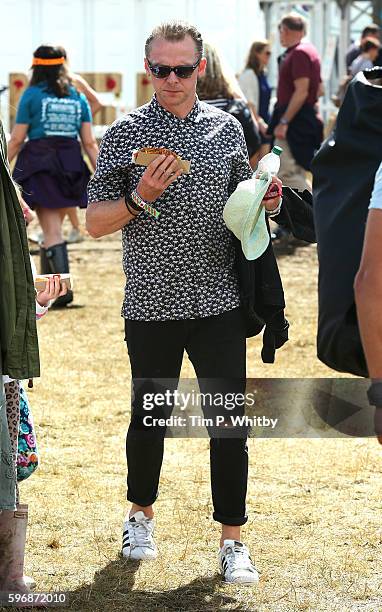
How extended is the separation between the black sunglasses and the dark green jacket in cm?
60

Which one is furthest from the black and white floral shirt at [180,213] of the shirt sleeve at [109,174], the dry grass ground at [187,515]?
the dry grass ground at [187,515]

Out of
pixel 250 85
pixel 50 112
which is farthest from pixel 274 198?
pixel 250 85

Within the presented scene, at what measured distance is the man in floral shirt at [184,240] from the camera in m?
3.82

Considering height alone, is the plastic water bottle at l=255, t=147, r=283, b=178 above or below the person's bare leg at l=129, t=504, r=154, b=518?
above

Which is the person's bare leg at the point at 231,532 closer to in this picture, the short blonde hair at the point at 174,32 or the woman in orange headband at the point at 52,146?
the short blonde hair at the point at 174,32

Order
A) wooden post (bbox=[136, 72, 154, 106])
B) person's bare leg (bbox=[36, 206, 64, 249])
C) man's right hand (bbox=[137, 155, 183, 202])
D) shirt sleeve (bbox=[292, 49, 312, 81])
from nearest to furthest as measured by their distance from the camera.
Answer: man's right hand (bbox=[137, 155, 183, 202]), person's bare leg (bbox=[36, 206, 64, 249]), shirt sleeve (bbox=[292, 49, 312, 81]), wooden post (bbox=[136, 72, 154, 106])

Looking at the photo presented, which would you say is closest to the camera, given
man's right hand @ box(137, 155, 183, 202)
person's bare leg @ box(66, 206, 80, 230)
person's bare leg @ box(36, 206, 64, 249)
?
man's right hand @ box(137, 155, 183, 202)

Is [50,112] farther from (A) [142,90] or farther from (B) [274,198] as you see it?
(A) [142,90]

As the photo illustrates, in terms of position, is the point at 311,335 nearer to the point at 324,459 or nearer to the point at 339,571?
the point at 324,459

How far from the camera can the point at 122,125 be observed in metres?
3.87

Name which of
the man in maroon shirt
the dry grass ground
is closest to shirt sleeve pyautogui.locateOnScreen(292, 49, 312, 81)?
the man in maroon shirt

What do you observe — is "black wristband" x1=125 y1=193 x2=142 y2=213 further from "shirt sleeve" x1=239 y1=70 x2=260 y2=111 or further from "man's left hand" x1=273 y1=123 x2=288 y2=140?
"shirt sleeve" x1=239 y1=70 x2=260 y2=111

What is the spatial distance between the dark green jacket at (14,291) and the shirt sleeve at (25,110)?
4.90m

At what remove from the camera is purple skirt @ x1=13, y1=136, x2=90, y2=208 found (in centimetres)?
845
